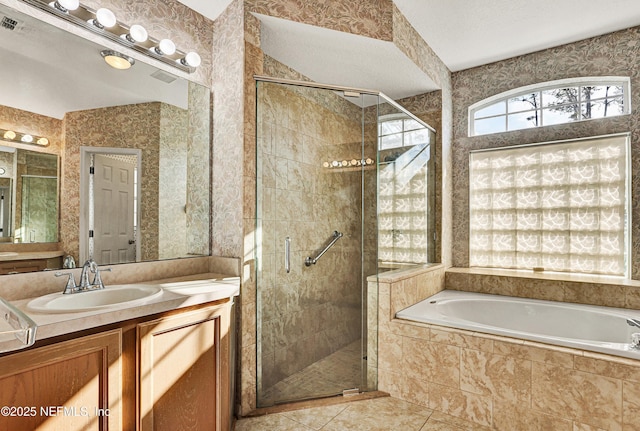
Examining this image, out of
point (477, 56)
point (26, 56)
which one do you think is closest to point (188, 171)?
point (26, 56)

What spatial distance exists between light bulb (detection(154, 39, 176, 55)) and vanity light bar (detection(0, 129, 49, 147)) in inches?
32.6

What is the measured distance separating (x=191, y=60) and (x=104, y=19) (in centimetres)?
49

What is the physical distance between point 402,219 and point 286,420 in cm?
173

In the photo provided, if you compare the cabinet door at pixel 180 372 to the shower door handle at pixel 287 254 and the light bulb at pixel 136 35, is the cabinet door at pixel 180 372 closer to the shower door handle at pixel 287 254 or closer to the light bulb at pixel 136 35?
the shower door handle at pixel 287 254

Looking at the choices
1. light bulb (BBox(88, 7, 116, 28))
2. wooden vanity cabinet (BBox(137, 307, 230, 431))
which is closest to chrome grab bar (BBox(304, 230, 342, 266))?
wooden vanity cabinet (BBox(137, 307, 230, 431))

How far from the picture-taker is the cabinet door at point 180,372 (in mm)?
1386

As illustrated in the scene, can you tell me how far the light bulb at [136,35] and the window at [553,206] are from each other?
2.99 m

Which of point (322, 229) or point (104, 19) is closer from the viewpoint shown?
point (104, 19)

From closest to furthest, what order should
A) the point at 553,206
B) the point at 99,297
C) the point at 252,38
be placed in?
1. the point at 99,297
2. the point at 252,38
3. the point at 553,206

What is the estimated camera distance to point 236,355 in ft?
6.71

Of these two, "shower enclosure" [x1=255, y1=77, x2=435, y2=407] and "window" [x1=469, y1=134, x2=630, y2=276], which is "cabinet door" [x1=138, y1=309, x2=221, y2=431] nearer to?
"shower enclosure" [x1=255, y1=77, x2=435, y2=407]

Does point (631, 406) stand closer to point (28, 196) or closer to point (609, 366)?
point (609, 366)

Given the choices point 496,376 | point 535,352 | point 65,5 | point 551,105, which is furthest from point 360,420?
point 551,105

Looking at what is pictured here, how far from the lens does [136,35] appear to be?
1.90 meters
